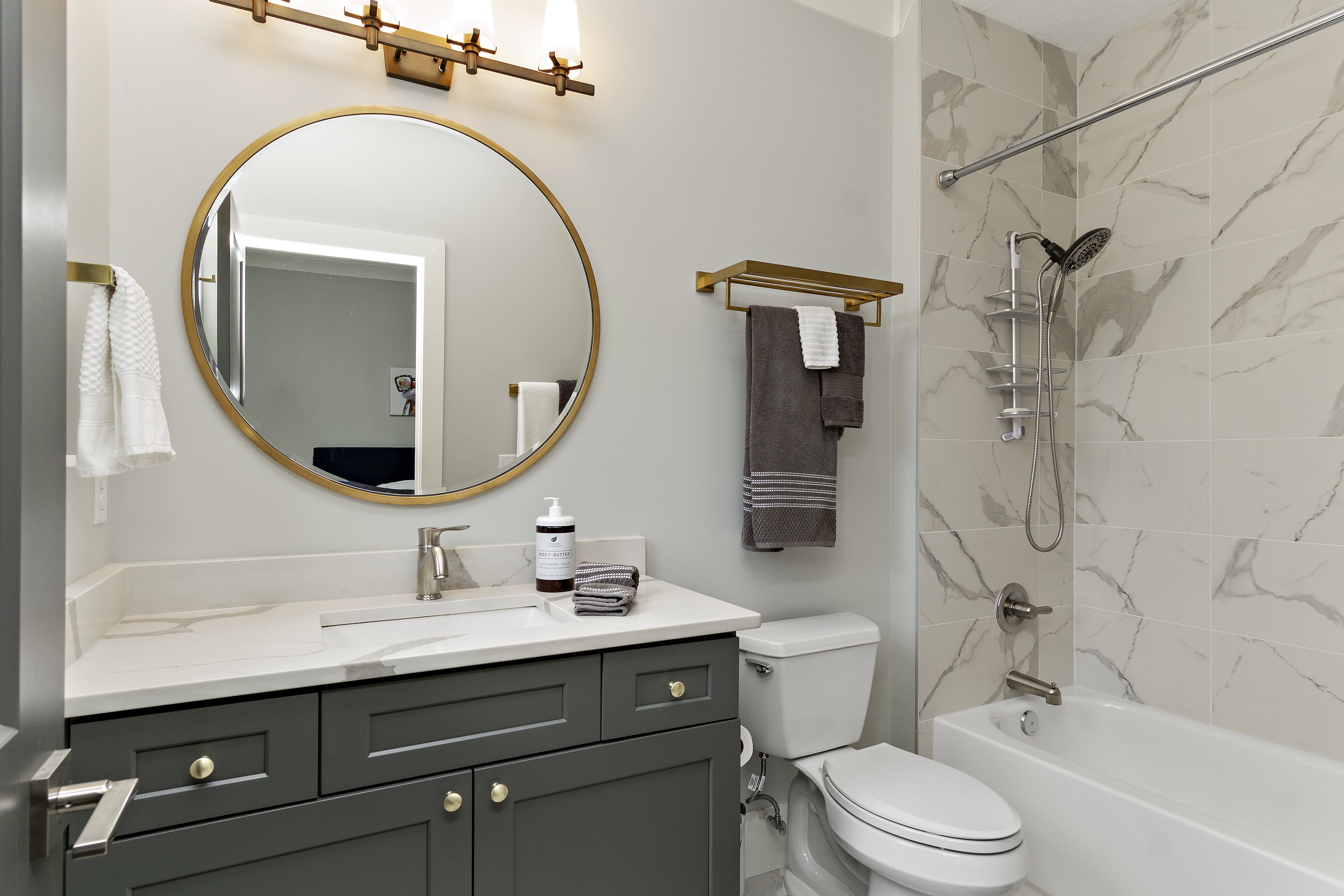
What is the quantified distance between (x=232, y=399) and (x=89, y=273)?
49 cm

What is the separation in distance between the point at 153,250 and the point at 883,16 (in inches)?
82.8

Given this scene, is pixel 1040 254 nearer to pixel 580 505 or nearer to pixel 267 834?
pixel 580 505

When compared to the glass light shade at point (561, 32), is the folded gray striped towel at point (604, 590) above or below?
below

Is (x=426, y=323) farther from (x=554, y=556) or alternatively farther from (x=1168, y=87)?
Result: (x=1168, y=87)

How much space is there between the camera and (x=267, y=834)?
1050 mm

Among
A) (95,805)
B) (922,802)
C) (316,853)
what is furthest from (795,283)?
(95,805)

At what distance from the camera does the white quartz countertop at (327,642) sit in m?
1.02

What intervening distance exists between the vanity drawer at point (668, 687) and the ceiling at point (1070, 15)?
7.18 feet

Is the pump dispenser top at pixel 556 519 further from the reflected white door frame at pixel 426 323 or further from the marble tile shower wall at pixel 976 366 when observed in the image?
the marble tile shower wall at pixel 976 366

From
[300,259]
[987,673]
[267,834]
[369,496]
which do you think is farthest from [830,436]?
[267,834]

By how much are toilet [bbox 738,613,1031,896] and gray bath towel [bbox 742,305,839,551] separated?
27 cm

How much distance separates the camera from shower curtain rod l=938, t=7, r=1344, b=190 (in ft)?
4.91

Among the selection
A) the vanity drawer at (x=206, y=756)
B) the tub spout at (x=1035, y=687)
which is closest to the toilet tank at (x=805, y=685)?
the tub spout at (x=1035, y=687)

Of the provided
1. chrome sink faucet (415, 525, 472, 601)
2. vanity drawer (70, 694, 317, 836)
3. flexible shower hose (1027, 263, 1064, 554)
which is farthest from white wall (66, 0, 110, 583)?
flexible shower hose (1027, 263, 1064, 554)
